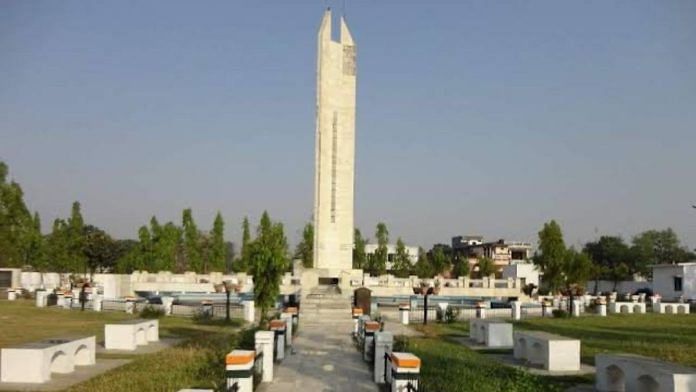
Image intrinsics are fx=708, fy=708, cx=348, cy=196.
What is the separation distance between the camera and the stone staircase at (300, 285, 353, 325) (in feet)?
87.5

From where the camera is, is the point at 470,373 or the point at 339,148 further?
the point at 339,148

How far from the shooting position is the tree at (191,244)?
6456 centimetres

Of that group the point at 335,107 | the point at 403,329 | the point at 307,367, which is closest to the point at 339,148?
the point at 335,107

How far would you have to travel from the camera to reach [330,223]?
38.7 m

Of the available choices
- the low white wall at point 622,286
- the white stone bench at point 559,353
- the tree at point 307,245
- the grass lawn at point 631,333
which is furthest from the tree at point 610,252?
the white stone bench at point 559,353

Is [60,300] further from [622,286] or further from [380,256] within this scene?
[622,286]

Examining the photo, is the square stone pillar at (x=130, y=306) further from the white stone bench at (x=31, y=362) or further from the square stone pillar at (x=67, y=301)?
the white stone bench at (x=31, y=362)

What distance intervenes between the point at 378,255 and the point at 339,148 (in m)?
27.3

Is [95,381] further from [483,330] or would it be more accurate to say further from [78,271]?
[78,271]

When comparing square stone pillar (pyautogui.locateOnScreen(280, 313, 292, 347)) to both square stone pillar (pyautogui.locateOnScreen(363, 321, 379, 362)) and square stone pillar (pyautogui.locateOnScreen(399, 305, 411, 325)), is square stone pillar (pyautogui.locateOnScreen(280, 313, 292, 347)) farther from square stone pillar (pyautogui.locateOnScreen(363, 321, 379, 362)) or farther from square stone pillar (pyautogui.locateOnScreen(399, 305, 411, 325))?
square stone pillar (pyautogui.locateOnScreen(399, 305, 411, 325))

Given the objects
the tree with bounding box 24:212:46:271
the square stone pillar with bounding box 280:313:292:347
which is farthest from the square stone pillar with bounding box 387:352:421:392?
the tree with bounding box 24:212:46:271

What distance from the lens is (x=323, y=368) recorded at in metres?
14.4

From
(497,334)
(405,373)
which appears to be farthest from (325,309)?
(405,373)

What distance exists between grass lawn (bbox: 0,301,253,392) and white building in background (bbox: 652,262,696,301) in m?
35.9
